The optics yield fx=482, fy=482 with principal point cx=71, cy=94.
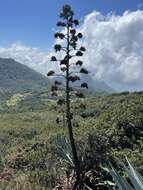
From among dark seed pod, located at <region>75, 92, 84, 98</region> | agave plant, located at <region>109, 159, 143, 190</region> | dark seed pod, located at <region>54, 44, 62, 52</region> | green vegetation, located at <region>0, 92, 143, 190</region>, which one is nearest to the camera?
agave plant, located at <region>109, 159, 143, 190</region>

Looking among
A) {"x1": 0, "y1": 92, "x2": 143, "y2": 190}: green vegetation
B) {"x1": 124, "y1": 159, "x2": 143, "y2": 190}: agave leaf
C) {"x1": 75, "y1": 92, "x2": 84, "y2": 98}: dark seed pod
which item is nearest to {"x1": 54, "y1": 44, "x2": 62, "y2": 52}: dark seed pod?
{"x1": 75, "y1": 92, "x2": 84, "y2": 98}: dark seed pod

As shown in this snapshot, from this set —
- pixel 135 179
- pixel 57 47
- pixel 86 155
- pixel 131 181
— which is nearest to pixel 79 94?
pixel 57 47

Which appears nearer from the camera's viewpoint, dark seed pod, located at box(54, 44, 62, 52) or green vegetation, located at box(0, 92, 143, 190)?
dark seed pod, located at box(54, 44, 62, 52)

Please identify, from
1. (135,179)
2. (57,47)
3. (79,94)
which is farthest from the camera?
(79,94)

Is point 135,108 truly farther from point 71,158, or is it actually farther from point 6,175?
point 71,158

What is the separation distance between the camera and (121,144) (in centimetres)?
3027

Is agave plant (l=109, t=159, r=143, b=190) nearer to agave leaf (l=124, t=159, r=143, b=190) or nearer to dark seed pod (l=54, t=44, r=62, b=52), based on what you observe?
agave leaf (l=124, t=159, r=143, b=190)

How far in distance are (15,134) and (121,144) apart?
49.6m

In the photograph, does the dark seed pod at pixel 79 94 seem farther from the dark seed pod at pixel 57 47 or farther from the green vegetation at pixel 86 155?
the dark seed pod at pixel 57 47

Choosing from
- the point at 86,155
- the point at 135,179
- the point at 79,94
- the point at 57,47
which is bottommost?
the point at 86,155

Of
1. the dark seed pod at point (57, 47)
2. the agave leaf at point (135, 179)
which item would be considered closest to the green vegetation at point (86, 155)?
the dark seed pod at point (57, 47)

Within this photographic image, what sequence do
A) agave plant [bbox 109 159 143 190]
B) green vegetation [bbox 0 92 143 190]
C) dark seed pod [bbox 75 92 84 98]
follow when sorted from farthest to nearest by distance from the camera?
green vegetation [bbox 0 92 143 190], dark seed pod [bbox 75 92 84 98], agave plant [bbox 109 159 143 190]

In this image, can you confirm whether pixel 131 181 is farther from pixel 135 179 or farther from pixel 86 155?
pixel 86 155

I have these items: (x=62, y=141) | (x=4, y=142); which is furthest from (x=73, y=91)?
(x=4, y=142)
